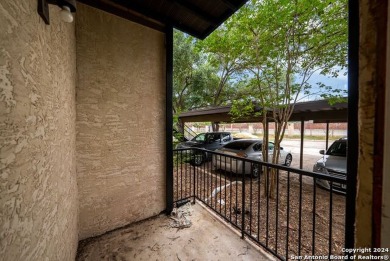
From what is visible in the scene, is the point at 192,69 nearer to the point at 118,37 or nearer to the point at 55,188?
the point at 118,37

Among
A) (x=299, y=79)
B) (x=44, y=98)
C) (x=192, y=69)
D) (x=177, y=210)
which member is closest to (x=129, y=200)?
(x=177, y=210)

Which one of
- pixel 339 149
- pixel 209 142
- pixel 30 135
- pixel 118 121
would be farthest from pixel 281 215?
pixel 209 142

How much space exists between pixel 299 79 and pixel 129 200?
4.05 m

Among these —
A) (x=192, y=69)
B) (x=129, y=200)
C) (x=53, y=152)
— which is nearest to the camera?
(x=53, y=152)

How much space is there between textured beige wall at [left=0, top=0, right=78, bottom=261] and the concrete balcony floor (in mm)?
790

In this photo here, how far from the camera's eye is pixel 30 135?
31.1 inches

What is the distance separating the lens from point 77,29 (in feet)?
6.14

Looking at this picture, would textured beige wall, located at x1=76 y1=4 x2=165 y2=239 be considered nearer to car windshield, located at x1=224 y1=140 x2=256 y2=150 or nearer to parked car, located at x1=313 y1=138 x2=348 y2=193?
car windshield, located at x1=224 y1=140 x2=256 y2=150

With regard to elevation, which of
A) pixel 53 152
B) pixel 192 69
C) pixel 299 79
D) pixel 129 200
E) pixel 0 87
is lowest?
pixel 129 200

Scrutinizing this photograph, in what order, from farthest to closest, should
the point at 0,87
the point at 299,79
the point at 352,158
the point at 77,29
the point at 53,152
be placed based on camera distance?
1. the point at 299,79
2. the point at 77,29
3. the point at 53,152
4. the point at 352,158
5. the point at 0,87

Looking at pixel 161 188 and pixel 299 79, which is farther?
pixel 299 79

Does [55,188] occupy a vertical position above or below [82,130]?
below

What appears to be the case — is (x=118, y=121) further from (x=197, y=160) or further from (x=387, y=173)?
(x=197, y=160)

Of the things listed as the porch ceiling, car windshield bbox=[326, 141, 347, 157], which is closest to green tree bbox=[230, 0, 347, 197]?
the porch ceiling
